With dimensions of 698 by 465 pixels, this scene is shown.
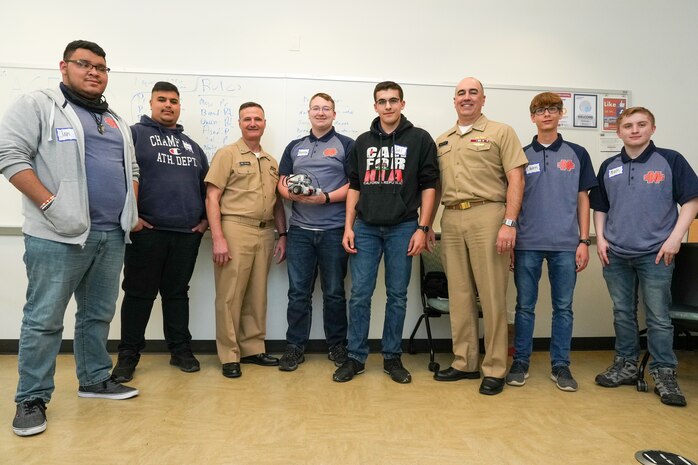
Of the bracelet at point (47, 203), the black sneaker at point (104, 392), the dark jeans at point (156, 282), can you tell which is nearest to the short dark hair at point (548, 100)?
the dark jeans at point (156, 282)

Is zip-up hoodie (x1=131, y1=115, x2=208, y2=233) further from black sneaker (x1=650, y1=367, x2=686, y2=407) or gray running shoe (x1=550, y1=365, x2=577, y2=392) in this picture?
black sneaker (x1=650, y1=367, x2=686, y2=407)

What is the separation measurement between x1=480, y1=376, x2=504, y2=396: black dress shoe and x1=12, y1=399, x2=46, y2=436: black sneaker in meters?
1.99

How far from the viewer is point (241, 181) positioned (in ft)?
8.82

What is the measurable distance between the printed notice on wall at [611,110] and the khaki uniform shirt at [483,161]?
1.38 m

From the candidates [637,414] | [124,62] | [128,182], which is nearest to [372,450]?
[637,414]

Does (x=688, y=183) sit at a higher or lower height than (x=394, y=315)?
higher

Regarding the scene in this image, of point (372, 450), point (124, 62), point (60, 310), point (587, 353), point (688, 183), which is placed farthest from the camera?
point (587, 353)

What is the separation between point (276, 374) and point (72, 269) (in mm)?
1234

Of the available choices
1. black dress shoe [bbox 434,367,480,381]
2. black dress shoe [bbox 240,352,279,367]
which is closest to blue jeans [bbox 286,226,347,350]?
black dress shoe [bbox 240,352,279,367]

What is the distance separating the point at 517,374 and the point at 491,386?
26 cm

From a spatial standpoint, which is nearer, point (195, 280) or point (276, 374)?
point (276, 374)

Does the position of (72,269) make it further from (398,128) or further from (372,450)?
(398,128)

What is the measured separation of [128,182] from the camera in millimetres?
2098

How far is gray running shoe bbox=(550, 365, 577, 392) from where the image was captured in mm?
2400
